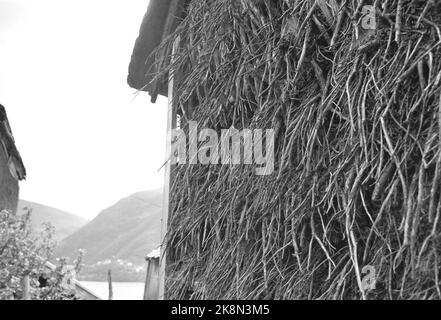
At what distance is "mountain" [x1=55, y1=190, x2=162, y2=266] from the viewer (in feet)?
168

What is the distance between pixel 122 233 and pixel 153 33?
58.4 meters

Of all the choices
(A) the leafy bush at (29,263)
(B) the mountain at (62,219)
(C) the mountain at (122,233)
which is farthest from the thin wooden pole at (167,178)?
(B) the mountain at (62,219)

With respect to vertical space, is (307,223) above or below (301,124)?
below

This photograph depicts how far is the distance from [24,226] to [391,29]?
25.9ft

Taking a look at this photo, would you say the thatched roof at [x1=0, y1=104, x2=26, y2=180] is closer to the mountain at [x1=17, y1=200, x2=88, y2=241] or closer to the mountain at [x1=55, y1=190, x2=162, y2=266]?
the mountain at [x1=55, y1=190, x2=162, y2=266]

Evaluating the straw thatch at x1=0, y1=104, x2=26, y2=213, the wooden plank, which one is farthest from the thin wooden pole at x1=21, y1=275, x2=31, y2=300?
the wooden plank

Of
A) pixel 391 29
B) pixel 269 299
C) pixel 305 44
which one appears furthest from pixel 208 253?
pixel 391 29

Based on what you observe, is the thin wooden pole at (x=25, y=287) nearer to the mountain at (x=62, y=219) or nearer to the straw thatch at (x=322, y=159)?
the straw thatch at (x=322, y=159)

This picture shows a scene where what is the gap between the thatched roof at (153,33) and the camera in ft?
11.2

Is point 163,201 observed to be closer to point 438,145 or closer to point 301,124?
point 301,124

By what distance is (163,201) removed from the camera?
308 cm

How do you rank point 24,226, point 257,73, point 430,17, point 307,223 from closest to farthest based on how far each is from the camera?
1. point 430,17
2. point 307,223
3. point 257,73
4. point 24,226

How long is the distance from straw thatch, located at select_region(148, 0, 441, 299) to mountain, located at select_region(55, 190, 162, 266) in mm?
45244

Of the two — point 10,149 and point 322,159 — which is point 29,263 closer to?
point 10,149
